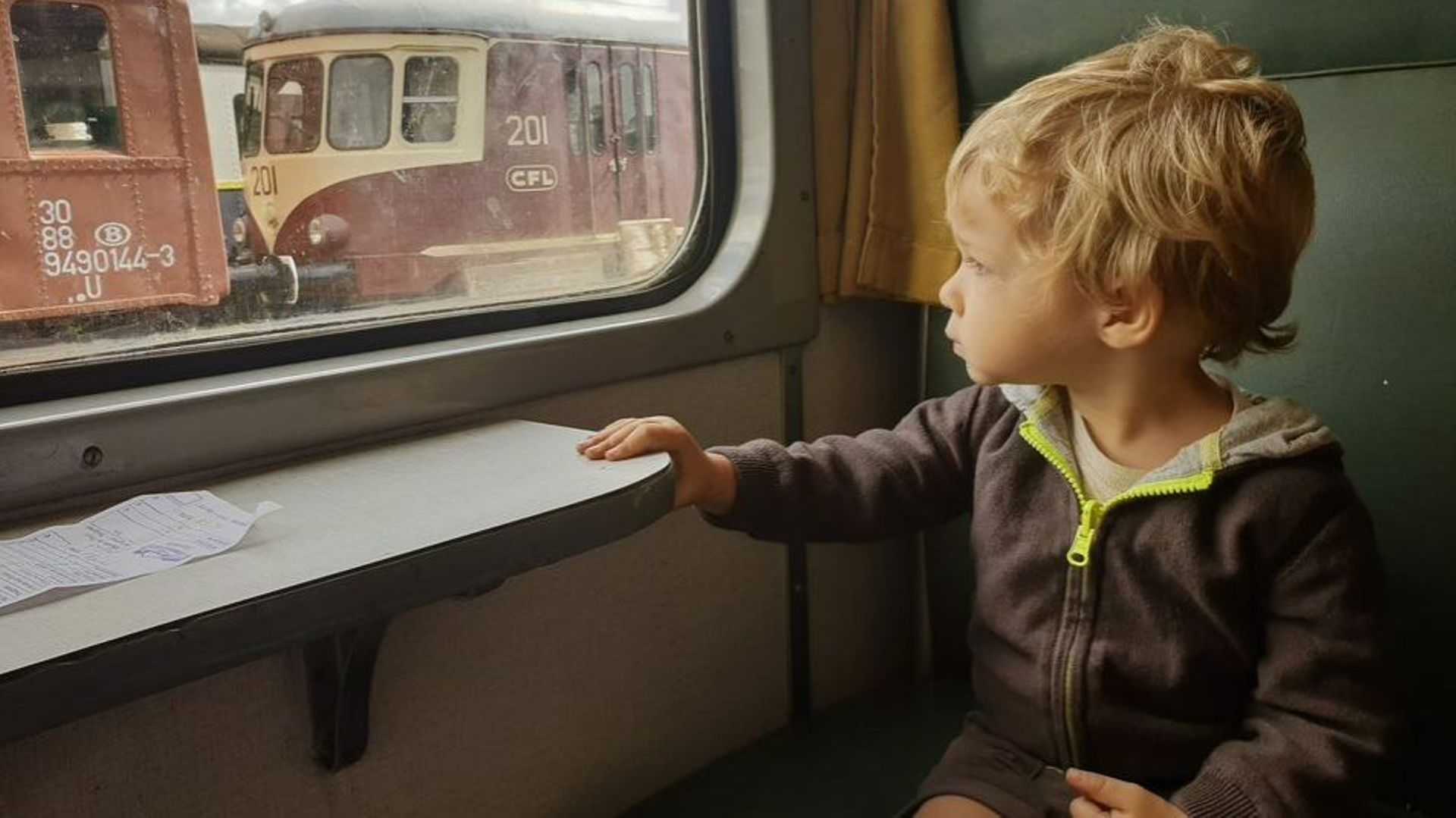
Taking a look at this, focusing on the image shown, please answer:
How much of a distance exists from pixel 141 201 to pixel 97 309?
11cm

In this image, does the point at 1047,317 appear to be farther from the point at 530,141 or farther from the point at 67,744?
the point at 67,744

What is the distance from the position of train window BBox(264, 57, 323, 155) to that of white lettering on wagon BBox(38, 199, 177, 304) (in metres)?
0.20

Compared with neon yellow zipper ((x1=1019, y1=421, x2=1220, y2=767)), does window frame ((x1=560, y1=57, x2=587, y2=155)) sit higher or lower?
higher

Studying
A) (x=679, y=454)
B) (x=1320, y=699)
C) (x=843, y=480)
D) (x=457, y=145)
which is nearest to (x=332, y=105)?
(x=457, y=145)

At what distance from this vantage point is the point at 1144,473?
3.73ft

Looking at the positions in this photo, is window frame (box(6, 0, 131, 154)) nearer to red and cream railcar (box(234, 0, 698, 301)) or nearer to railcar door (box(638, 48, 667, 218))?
red and cream railcar (box(234, 0, 698, 301))

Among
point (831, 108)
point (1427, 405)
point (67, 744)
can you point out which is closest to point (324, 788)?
point (67, 744)

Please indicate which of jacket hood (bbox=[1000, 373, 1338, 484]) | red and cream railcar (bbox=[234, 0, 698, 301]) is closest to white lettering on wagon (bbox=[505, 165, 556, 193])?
red and cream railcar (bbox=[234, 0, 698, 301])

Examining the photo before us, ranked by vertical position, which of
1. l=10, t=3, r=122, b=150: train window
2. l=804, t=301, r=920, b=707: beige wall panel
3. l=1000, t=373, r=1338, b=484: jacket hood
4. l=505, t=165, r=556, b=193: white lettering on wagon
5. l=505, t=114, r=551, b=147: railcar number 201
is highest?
l=10, t=3, r=122, b=150: train window

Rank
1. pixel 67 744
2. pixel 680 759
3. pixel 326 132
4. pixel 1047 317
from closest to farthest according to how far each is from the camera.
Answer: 1. pixel 67 744
2. pixel 1047 317
3. pixel 326 132
4. pixel 680 759

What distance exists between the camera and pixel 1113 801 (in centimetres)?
101

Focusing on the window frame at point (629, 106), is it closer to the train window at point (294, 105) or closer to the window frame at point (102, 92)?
the train window at point (294, 105)

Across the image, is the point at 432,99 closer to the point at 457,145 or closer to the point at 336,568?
the point at 457,145

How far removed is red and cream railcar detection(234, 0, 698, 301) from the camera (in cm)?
126
